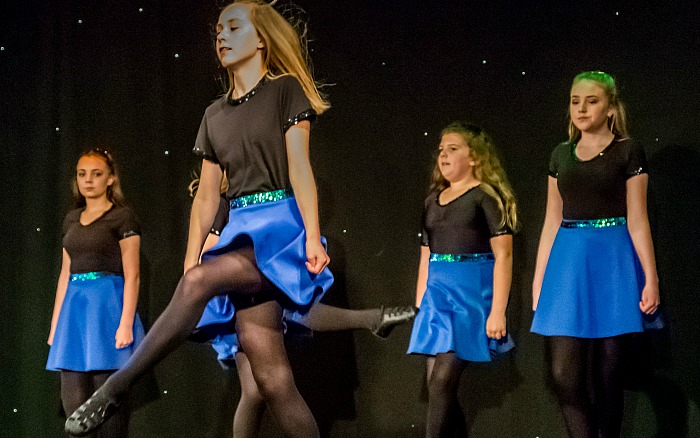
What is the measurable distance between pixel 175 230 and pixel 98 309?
1.78 ft

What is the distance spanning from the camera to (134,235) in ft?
11.8

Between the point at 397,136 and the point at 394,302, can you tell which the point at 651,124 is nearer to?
the point at 397,136

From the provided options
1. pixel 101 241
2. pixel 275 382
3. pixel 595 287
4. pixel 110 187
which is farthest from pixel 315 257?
pixel 110 187

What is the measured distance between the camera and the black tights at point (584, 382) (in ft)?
9.92

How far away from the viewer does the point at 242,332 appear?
240 cm

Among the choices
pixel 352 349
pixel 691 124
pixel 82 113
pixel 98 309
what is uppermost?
pixel 82 113

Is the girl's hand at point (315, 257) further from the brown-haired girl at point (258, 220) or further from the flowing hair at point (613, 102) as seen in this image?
the flowing hair at point (613, 102)

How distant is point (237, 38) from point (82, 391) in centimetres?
163

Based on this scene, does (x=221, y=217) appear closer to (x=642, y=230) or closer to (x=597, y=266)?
(x=597, y=266)

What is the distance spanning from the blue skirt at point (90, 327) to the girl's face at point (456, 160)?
1348 mm

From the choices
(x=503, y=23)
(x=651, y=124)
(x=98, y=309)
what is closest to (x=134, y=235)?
(x=98, y=309)

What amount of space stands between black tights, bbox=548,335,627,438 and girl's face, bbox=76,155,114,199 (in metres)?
1.86

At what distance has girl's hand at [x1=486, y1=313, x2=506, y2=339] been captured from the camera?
3.27 m

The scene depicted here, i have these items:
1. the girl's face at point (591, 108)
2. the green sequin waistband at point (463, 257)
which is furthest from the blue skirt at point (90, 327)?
the girl's face at point (591, 108)
